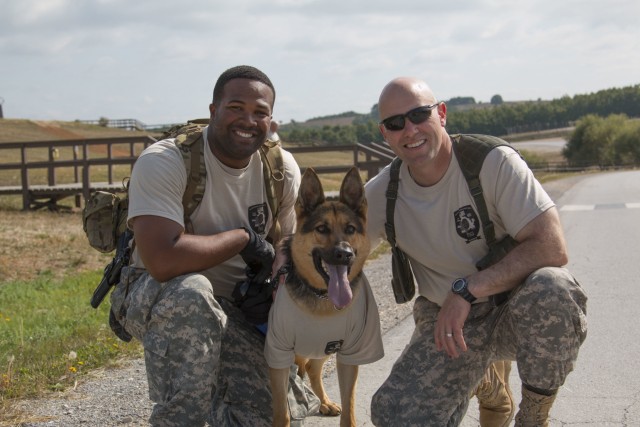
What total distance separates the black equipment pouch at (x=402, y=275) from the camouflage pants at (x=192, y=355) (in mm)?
865

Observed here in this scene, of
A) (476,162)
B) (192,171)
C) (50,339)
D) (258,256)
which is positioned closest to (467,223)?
(476,162)

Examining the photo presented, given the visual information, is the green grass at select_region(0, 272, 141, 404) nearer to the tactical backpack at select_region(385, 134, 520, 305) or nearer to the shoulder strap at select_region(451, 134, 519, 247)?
the tactical backpack at select_region(385, 134, 520, 305)

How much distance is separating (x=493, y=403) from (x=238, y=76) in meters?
2.25

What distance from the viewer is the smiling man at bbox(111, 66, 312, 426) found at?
347 centimetres

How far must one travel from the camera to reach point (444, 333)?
11.2 feet

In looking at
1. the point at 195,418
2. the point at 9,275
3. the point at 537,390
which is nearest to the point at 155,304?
the point at 195,418

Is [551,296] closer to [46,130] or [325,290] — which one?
[325,290]

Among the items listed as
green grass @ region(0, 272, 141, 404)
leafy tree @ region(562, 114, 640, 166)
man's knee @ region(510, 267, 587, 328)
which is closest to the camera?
man's knee @ region(510, 267, 587, 328)

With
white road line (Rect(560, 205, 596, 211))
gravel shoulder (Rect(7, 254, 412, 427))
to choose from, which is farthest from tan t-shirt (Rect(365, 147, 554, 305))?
white road line (Rect(560, 205, 596, 211))

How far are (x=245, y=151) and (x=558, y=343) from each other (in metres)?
1.91

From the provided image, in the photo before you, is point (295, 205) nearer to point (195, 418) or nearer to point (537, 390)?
point (195, 418)

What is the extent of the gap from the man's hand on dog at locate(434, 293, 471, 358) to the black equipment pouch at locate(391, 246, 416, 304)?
0.52 meters

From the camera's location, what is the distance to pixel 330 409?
4.18 m

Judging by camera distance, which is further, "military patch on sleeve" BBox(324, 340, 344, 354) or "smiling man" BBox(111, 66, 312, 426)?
"military patch on sleeve" BBox(324, 340, 344, 354)
